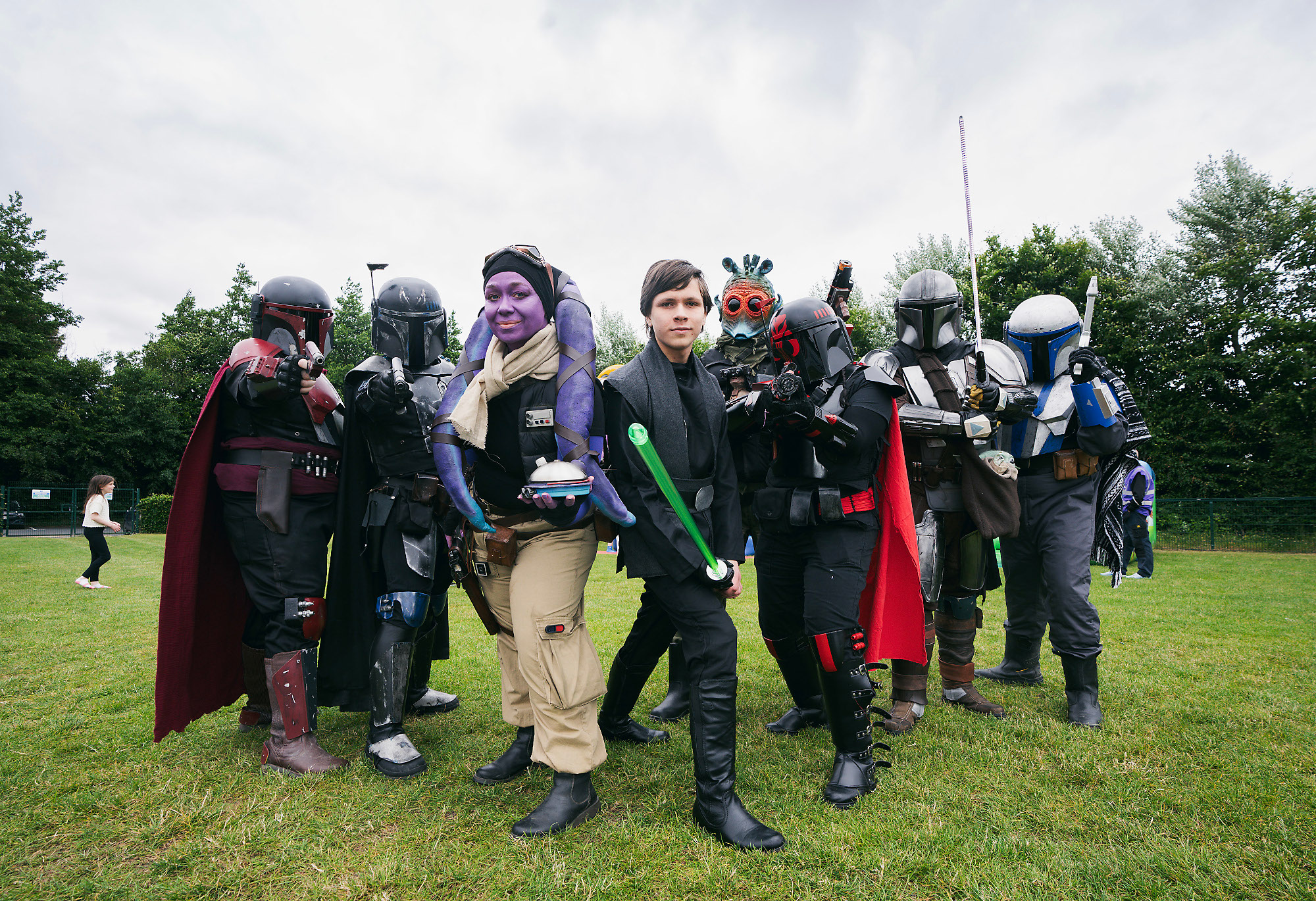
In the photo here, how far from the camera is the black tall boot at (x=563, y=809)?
282 cm

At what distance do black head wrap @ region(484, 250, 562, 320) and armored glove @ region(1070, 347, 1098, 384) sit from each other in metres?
3.36

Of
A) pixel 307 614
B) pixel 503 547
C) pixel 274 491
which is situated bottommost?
pixel 307 614

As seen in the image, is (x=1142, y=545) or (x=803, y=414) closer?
(x=803, y=414)

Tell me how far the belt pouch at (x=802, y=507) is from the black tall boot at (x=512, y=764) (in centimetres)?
168

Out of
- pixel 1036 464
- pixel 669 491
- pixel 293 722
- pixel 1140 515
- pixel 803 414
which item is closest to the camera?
pixel 669 491

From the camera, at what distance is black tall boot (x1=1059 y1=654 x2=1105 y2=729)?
424cm

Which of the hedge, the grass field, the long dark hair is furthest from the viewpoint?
the hedge

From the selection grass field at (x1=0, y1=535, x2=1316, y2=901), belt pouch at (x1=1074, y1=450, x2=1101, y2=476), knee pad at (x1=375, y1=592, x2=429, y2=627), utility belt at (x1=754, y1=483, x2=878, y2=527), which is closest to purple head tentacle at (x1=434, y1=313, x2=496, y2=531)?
knee pad at (x1=375, y1=592, x2=429, y2=627)

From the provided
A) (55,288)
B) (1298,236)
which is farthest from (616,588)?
(55,288)

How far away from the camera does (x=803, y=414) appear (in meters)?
3.26

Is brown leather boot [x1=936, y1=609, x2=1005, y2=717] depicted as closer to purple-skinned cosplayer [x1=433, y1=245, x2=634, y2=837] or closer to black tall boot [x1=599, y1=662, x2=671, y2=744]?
black tall boot [x1=599, y1=662, x2=671, y2=744]

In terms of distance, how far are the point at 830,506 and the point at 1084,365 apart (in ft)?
7.33

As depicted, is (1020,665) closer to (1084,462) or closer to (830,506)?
(1084,462)

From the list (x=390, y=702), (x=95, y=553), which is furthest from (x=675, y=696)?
(x=95, y=553)
